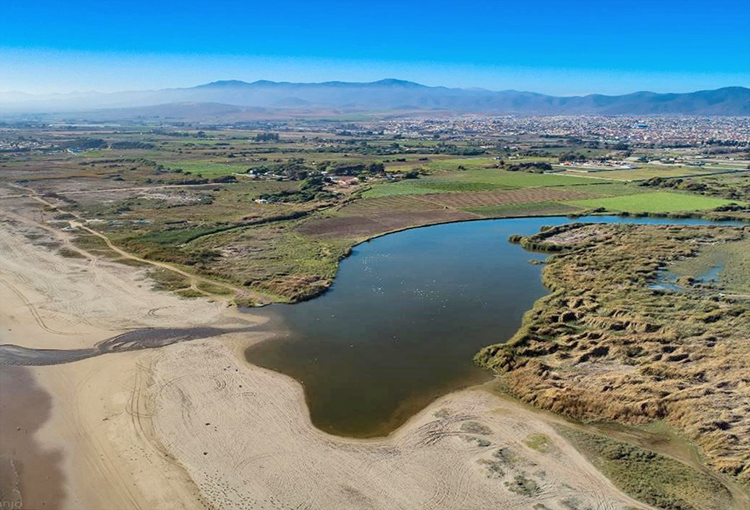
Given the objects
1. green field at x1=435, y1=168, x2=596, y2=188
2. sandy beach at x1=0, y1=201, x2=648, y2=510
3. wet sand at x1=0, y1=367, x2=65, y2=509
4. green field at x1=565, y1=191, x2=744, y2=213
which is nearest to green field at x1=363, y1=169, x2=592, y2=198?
green field at x1=435, y1=168, x2=596, y2=188

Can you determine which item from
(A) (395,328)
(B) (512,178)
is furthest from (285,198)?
(A) (395,328)

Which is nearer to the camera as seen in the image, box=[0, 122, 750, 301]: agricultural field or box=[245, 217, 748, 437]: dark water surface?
box=[245, 217, 748, 437]: dark water surface

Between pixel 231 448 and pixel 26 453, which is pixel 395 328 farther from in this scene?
pixel 26 453

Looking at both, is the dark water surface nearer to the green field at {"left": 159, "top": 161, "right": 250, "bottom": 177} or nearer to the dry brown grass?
the dry brown grass

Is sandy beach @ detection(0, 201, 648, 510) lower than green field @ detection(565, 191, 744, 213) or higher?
lower

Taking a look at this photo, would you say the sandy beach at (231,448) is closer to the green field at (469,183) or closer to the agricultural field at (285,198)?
the agricultural field at (285,198)

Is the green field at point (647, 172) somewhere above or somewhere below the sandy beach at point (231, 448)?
above

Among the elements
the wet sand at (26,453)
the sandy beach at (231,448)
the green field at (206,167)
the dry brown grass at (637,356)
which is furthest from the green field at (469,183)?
the wet sand at (26,453)
